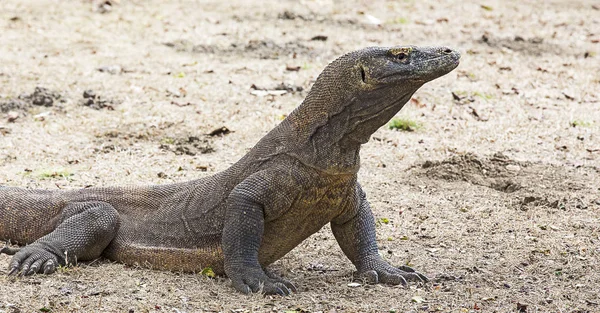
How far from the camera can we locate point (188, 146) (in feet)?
24.2

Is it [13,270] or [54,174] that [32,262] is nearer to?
[13,270]

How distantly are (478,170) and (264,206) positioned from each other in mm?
2889

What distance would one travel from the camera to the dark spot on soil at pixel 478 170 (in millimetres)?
6630

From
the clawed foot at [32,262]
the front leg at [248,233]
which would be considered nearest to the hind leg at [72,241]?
the clawed foot at [32,262]

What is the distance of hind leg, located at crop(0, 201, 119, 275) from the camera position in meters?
4.67

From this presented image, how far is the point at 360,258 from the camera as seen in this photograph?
4.86 metres

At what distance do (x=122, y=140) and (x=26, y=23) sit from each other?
16.6 ft

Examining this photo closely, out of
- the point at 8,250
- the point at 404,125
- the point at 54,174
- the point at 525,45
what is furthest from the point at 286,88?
the point at 8,250

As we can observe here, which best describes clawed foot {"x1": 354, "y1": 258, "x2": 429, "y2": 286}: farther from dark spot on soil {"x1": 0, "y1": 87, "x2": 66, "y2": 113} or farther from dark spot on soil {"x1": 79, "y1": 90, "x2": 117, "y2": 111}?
dark spot on soil {"x1": 0, "y1": 87, "x2": 66, "y2": 113}

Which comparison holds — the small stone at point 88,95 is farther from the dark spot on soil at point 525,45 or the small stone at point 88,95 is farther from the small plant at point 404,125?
the dark spot on soil at point 525,45

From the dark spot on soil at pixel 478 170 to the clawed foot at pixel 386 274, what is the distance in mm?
1987

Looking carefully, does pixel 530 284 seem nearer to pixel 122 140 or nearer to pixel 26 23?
pixel 122 140

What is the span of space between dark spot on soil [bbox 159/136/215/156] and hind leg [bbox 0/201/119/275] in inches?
85.7

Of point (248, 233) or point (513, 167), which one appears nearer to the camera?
point (248, 233)
